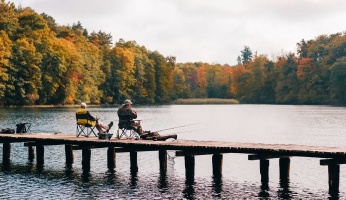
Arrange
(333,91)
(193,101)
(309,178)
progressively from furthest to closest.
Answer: (193,101) < (333,91) < (309,178)

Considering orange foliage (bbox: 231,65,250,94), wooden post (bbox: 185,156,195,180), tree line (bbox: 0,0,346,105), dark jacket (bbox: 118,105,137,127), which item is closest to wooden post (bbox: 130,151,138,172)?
dark jacket (bbox: 118,105,137,127)

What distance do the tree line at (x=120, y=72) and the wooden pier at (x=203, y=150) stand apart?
212 feet

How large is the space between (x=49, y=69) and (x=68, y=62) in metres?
5.91

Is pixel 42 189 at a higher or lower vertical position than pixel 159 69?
lower

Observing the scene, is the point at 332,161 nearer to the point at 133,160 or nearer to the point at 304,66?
the point at 133,160

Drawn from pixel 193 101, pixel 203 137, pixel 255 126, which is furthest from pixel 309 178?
pixel 193 101

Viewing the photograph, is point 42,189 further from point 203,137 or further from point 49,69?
point 49,69

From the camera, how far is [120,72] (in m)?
136

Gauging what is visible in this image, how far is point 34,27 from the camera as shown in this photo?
112 meters

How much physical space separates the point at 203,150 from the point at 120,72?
111 metres

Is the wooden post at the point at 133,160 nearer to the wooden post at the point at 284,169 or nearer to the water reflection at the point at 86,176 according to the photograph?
the water reflection at the point at 86,176

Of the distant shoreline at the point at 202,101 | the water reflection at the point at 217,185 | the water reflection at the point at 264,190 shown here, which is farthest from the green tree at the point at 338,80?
the water reflection at the point at 264,190

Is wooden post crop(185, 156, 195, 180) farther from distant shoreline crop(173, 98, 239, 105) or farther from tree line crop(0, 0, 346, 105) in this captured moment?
distant shoreline crop(173, 98, 239, 105)

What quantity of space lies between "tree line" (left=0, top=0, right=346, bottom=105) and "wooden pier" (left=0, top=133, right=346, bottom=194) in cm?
6457
